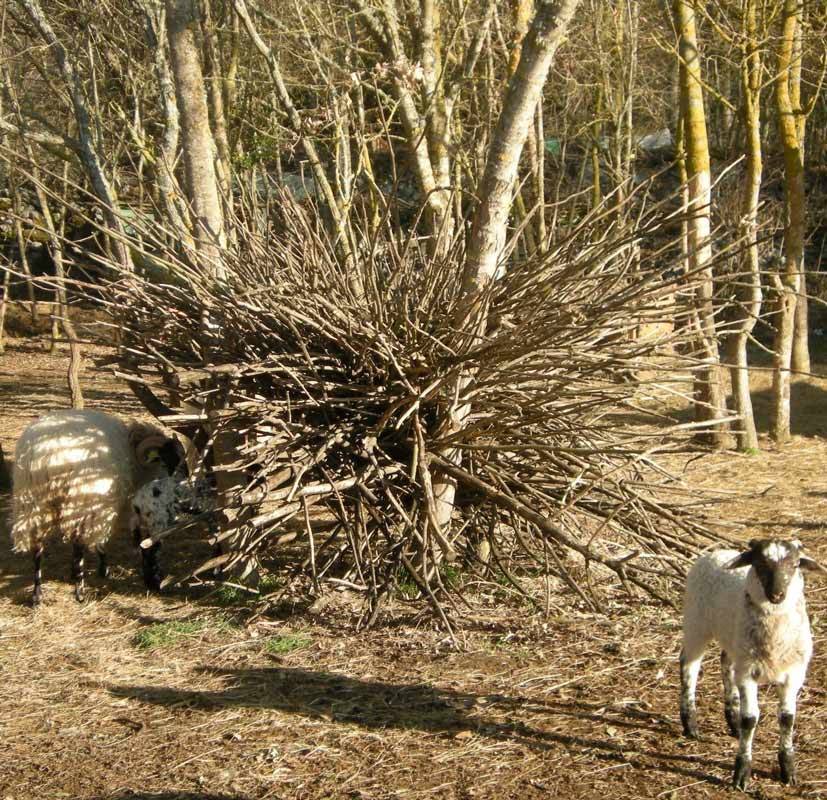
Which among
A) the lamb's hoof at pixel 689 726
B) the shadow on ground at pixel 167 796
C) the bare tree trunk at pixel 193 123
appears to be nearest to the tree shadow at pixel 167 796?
the shadow on ground at pixel 167 796

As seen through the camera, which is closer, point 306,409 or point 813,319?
point 306,409

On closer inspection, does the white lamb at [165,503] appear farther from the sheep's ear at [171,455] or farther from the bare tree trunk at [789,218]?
the bare tree trunk at [789,218]

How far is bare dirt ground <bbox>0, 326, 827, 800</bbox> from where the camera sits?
4.01 meters

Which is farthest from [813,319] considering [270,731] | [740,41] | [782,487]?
[270,731]

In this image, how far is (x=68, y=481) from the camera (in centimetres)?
648

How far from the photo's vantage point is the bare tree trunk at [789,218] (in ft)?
31.8

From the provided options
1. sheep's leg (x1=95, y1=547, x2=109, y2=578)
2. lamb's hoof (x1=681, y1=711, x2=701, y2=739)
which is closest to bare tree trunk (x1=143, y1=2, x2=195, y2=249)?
sheep's leg (x1=95, y1=547, x2=109, y2=578)

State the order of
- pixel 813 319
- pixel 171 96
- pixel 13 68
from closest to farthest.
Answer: pixel 171 96, pixel 13 68, pixel 813 319

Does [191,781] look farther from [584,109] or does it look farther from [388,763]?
[584,109]

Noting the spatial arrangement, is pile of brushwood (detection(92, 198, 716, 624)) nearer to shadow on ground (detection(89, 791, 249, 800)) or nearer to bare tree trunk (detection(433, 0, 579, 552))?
bare tree trunk (detection(433, 0, 579, 552))

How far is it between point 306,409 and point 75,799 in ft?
8.27

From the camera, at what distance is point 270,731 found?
4.50 meters

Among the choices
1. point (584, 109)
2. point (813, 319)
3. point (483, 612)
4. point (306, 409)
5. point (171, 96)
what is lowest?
point (483, 612)

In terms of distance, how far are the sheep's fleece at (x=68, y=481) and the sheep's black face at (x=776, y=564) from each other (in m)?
4.35
